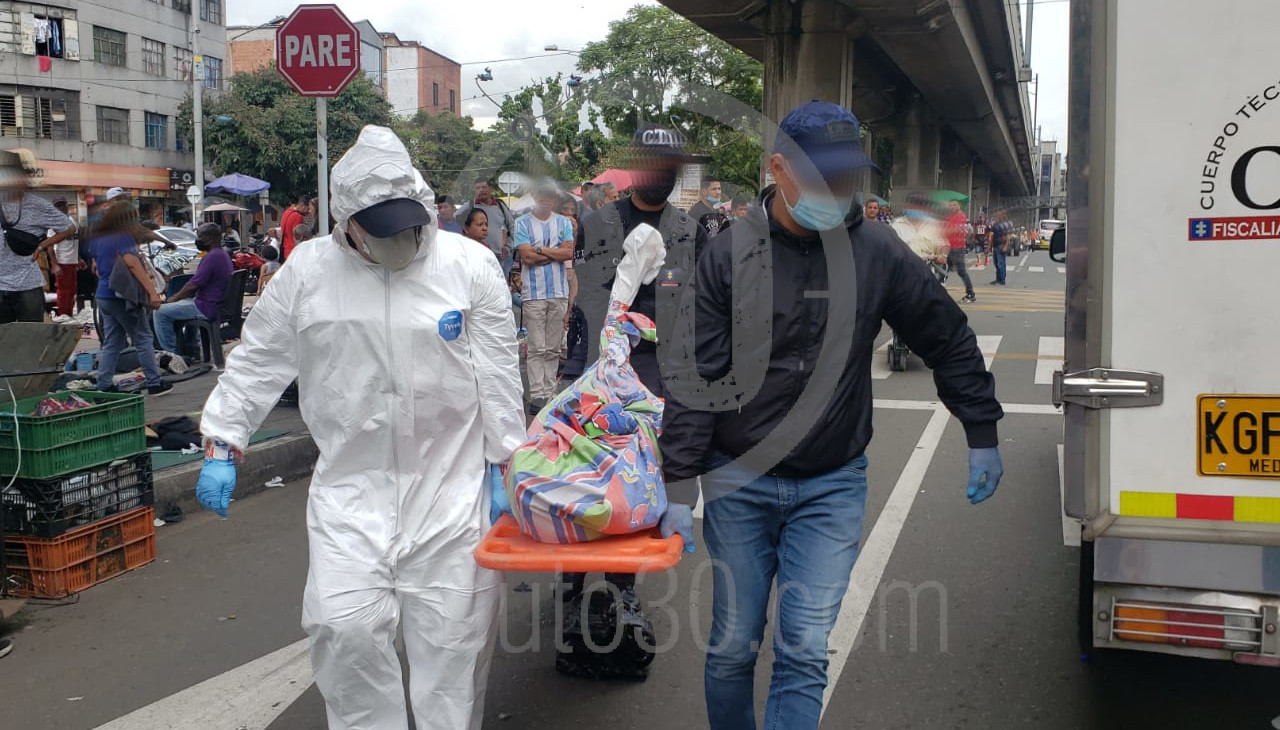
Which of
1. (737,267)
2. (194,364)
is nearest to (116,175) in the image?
(194,364)

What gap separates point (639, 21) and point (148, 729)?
165 ft

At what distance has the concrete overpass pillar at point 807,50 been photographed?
21531 mm

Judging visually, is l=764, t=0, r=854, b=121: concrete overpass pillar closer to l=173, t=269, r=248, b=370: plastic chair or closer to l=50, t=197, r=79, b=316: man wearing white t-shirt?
l=173, t=269, r=248, b=370: plastic chair

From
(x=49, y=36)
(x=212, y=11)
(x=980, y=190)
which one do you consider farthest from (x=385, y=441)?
(x=980, y=190)

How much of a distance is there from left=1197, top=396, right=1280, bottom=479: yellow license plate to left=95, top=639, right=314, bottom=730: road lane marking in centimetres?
327

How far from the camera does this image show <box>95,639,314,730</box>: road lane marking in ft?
13.6

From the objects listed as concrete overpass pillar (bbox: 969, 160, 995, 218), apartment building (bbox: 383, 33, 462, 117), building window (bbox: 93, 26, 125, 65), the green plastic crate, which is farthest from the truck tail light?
apartment building (bbox: 383, 33, 462, 117)

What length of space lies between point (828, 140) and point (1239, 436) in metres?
1.42

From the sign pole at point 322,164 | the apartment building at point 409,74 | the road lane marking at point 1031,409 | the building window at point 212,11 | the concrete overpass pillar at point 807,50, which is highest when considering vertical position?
the apartment building at point 409,74

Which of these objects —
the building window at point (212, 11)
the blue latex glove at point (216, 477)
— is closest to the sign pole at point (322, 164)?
the blue latex glove at point (216, 477)

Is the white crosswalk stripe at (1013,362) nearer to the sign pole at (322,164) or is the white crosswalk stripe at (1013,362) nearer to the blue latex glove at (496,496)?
the sign pole at (322,164)

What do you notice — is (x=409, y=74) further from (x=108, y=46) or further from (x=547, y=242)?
(x=547, y=242)

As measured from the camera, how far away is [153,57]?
51031mm

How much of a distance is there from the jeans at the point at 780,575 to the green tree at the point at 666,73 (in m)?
15.9
